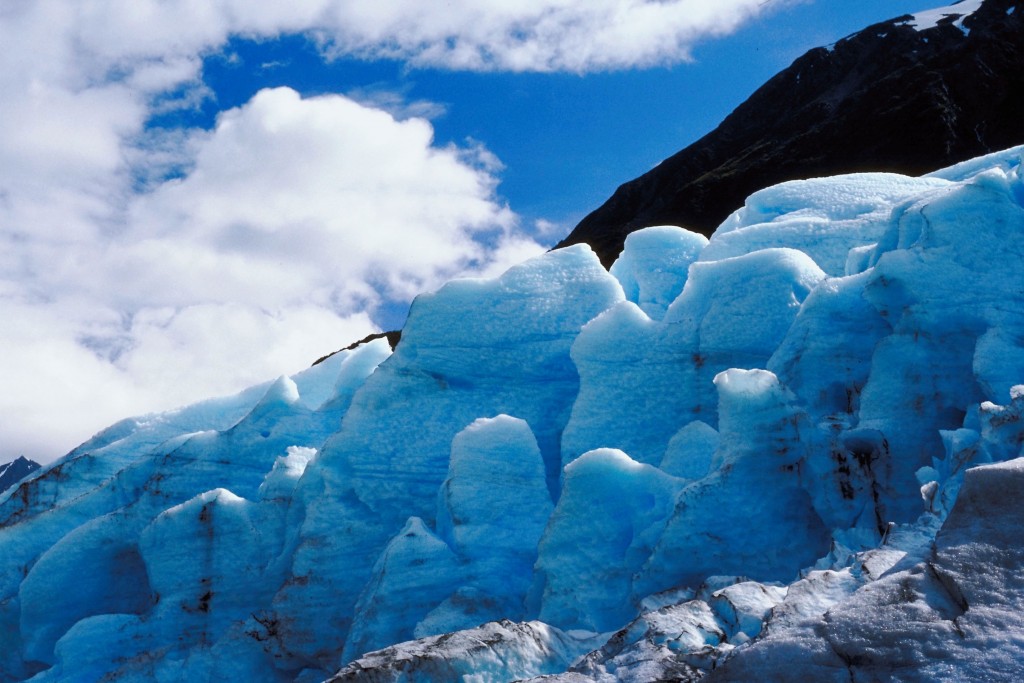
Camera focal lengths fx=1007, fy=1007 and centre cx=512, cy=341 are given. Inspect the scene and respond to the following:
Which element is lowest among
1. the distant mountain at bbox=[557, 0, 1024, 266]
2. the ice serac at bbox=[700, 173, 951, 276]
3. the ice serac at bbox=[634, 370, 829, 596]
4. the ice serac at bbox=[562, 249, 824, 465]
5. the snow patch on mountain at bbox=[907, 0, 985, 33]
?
the ice serac at bbox=[634, 370, 829, 596]

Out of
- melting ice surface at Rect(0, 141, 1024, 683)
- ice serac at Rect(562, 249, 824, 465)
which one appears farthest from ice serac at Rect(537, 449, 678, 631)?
ice serac at Rect(562, 249, 824, 465)

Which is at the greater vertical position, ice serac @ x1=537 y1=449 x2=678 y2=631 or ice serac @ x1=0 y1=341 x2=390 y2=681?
ice serac @ x1=0 y1=341 x2=390 y2=681

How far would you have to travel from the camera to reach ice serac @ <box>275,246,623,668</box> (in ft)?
36.3

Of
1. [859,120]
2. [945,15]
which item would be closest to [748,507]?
[859,120]

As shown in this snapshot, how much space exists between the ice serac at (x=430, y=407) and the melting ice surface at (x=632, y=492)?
31 mm

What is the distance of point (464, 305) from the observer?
1253 cm

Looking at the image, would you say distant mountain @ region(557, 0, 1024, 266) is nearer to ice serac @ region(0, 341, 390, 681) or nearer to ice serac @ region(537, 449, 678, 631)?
ice serac @ region(0, 341, 390, 681)

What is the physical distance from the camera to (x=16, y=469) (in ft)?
185

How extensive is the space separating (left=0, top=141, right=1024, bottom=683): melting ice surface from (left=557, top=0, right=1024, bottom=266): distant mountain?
3080cm

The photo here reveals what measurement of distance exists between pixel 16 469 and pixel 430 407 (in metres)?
52.2

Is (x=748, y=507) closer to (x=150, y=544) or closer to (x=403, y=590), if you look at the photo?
(x=403, y=590)

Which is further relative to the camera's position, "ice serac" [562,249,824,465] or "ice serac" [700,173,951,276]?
"ice serac" [700,173,951,276]

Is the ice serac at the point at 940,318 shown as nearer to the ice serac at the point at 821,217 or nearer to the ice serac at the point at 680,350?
the ice serac at the point at 680,350

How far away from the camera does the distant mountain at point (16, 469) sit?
51000mm
